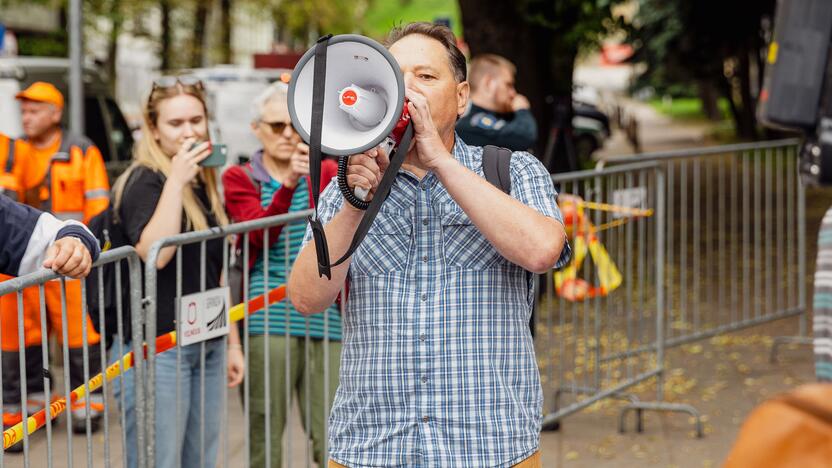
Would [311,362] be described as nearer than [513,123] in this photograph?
Yes

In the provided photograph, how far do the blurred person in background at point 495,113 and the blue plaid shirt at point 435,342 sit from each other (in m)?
3.38

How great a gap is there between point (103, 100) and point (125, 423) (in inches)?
299

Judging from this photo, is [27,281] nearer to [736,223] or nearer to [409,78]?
[409,78]

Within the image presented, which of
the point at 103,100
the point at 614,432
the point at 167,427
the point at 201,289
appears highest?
the point at 103,100

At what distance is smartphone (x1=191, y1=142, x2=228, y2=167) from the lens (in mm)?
4395

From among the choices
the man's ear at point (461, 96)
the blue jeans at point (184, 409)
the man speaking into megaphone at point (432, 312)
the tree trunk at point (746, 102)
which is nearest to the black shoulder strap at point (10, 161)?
the blue jeans at point (184, 409)

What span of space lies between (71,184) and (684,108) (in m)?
59.0

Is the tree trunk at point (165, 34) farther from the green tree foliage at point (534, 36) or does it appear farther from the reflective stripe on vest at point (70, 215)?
the reflective stripe on vest at point (70, 215)

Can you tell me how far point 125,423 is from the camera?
13.4 feet

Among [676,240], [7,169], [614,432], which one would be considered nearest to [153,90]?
[7,169]

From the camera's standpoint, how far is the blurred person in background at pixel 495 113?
251 inches

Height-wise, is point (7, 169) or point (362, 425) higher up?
point (7, 169)

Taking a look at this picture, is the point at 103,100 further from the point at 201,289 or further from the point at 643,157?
the point at 201,289

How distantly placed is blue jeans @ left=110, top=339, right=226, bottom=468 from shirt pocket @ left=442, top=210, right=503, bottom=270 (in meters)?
1.59
